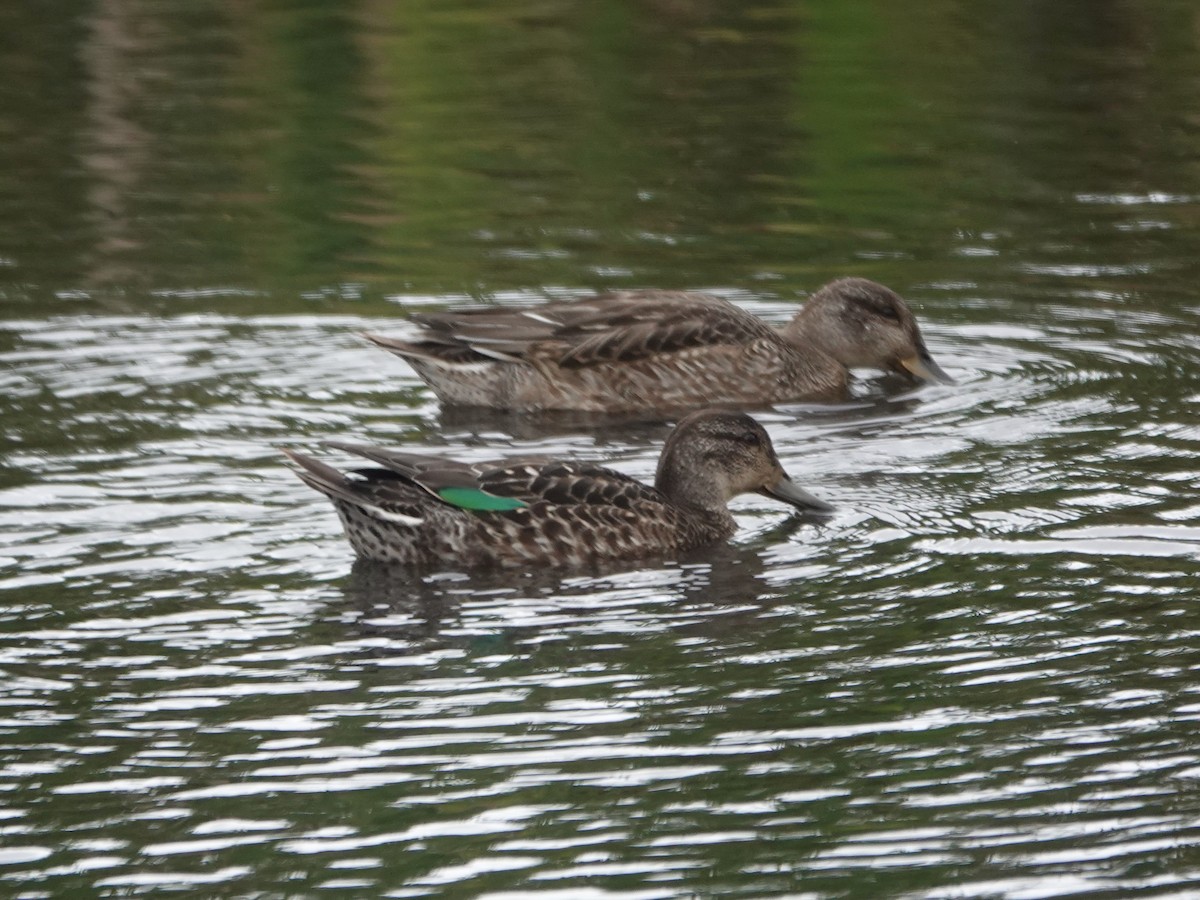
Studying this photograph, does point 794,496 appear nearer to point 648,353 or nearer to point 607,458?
point 607,458

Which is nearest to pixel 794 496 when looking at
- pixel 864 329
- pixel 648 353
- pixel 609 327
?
pixel 648 353

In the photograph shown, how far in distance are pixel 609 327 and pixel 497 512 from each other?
3570 millimetres

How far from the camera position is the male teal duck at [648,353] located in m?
12.4

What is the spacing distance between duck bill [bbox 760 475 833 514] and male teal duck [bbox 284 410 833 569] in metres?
0.42

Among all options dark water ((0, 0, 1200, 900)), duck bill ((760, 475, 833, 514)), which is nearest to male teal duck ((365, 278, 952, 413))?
dark water ((0, 0, 1200, 900))

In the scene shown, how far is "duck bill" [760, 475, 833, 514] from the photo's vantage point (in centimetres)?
986

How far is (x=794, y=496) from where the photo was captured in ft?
32.4

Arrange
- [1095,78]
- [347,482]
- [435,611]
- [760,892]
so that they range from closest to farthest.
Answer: [760,892]
[435,611]
[347,482]
[1095,78]

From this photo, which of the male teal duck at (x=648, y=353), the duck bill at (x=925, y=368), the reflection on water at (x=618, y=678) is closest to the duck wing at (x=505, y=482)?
the reflection on water at (x=618, y=678)

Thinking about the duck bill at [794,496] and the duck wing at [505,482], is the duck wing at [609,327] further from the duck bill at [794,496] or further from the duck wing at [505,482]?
the duck wing at [505,482]

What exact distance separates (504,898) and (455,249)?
953cm

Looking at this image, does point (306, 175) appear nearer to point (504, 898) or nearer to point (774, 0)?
point (774, 0)

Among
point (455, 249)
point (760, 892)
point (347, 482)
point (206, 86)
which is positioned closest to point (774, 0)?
point (206, 86)

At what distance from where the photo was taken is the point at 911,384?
12906mm
